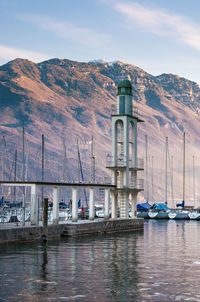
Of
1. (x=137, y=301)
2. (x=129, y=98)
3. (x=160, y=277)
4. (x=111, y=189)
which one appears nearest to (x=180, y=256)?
(x=160, y=277)

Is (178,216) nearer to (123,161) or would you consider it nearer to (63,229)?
(123,161)

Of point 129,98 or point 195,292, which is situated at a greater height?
point 129,98

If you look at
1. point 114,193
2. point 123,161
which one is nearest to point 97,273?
point 114,193

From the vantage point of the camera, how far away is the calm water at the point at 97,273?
20000mm

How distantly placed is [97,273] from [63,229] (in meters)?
21.1

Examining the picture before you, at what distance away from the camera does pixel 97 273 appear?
82.3 feet

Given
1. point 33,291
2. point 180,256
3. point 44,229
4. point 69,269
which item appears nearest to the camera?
point 33,291

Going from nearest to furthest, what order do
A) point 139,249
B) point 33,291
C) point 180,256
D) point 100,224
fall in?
point 33,291, point 180,256, point 139,249, point 100,224

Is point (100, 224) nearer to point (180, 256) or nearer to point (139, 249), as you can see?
point (139, 249)

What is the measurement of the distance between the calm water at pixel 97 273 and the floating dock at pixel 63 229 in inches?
49.9

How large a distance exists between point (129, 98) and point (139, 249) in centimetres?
2537

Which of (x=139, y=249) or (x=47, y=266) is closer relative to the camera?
(x=47, y=266)

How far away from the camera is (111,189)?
2242 inches

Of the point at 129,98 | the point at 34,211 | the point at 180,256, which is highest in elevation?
the point at 129,98
